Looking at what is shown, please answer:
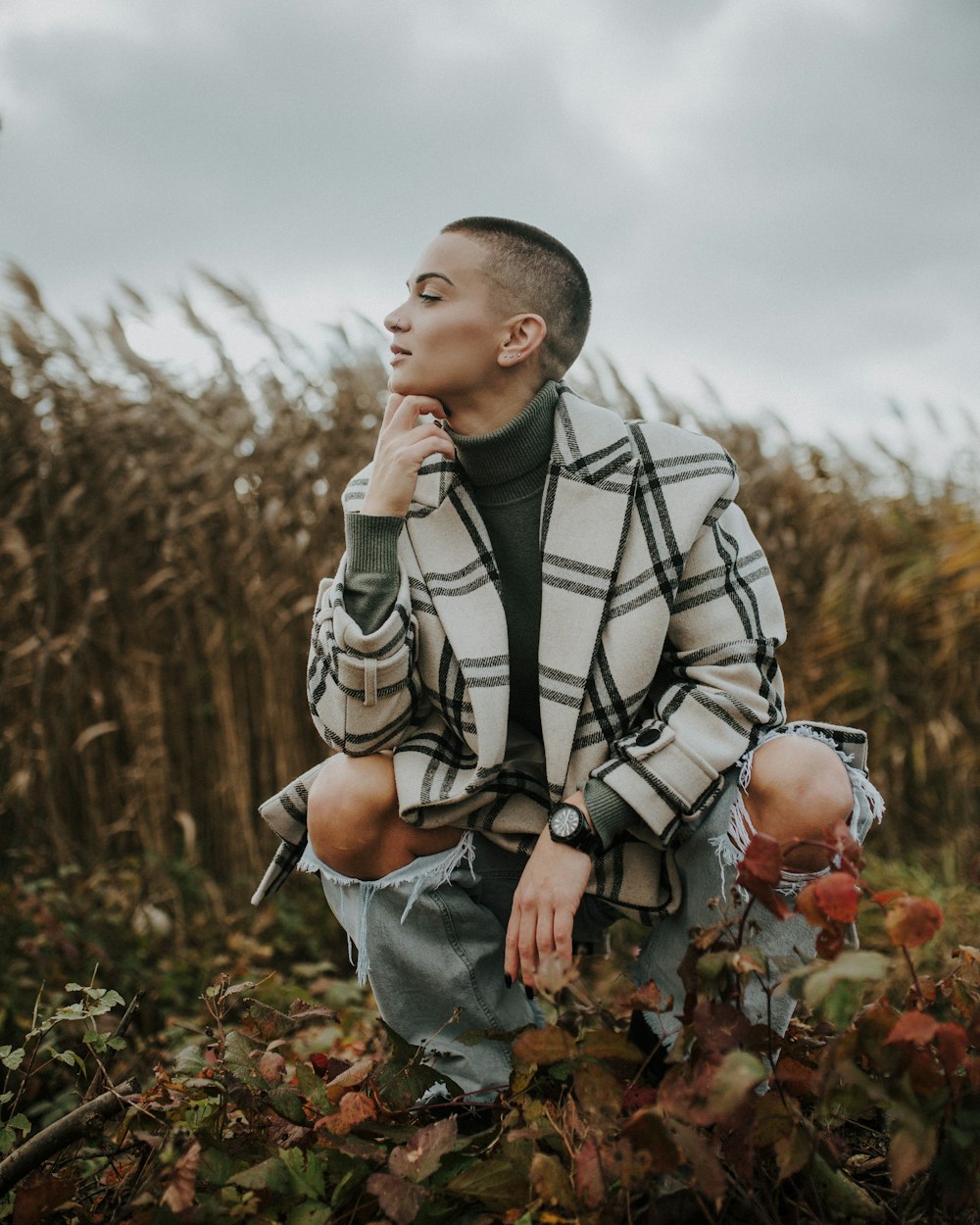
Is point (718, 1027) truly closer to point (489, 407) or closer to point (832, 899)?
point (832, 899)

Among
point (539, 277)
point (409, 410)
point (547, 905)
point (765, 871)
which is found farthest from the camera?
point (539, 277)

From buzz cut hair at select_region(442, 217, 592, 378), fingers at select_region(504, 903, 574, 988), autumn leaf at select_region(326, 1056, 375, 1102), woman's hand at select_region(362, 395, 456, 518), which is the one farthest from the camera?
buzz cut hair at select_region(442, 217, 592, 378)

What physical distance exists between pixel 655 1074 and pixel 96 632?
2475 millimetres

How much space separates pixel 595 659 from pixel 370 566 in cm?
40

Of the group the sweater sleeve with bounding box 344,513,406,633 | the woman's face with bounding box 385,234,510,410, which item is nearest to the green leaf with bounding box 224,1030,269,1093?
the sweater sleeve with bounding box 344,513,406,633

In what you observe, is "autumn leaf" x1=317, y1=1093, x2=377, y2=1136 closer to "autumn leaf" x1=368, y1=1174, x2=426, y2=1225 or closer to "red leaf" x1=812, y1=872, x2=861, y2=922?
"autumn leaf" x1=368, y1=1174, x2=426, y2=1225

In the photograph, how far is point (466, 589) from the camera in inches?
68.7

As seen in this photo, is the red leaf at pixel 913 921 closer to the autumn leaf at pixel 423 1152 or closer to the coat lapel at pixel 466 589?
the autumn leaf at pixel 423 1152

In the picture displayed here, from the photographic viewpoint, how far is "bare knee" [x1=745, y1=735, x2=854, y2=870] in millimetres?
1516

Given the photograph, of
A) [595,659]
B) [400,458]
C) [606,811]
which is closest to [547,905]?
[606,811]

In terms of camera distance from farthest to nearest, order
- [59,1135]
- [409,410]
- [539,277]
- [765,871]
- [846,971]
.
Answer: [539,277]
[409,410]
[59,1135]
[765,871]
[846,971]

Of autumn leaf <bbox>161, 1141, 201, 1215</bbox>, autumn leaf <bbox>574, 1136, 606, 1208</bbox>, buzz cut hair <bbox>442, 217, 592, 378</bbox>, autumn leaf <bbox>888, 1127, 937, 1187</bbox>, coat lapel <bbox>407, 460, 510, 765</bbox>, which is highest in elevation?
buzz cut hair <bbox>442, 217, 592, 378</bbox>

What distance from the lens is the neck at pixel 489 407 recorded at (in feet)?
6.23

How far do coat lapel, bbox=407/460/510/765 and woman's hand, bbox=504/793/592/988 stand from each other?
0.19 m
